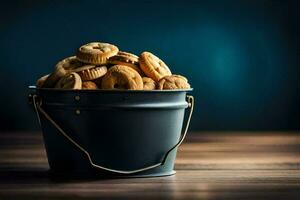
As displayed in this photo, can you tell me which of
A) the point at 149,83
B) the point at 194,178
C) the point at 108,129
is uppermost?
the point at 149,83

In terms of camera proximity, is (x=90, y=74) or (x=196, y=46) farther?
(x=196, y=46)

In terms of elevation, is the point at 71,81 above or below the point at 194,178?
above

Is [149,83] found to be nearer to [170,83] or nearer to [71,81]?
[170,83]

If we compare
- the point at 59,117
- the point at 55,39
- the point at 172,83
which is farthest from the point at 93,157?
the point at 55,39

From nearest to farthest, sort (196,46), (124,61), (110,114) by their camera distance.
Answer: (110,114), (124,61), (196,46)

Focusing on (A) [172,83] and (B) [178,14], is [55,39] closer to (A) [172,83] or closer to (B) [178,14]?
(B) [178,14]

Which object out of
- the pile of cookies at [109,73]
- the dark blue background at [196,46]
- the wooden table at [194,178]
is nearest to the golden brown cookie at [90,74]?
the pile of cookies at [109,73]

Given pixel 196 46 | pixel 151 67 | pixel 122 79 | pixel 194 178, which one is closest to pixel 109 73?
pixel 122 79
